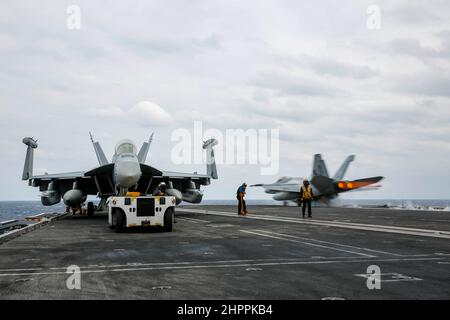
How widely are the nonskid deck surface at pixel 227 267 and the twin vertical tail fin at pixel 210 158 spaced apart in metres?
22.6

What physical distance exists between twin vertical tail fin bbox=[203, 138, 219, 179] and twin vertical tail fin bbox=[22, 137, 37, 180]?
13.8m

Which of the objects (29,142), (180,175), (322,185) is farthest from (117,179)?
(322,185)

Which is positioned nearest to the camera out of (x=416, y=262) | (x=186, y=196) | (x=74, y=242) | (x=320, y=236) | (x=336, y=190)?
(x=416, y=262)

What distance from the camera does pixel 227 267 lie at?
29.0ft

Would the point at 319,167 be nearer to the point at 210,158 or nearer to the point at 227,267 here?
the point at 210,158

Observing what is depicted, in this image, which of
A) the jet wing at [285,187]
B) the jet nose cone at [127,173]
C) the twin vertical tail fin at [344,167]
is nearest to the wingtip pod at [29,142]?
the jet nose cone at [127,173]

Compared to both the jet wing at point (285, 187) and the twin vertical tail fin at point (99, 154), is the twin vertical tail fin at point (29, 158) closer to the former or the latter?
the twin vertical tail fin at point (99, 154)

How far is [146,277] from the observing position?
25.2ft

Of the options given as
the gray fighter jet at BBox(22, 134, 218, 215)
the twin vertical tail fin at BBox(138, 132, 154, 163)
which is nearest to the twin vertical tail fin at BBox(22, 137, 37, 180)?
the gray fighter jet at BBox(22, 134, 218, 215)

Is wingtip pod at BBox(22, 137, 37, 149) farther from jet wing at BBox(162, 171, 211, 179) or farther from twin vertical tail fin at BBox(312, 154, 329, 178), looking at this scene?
twin vertical tail fin at BBox(312, 154, 329, 178)

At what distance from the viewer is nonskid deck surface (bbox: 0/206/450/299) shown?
6.45m
